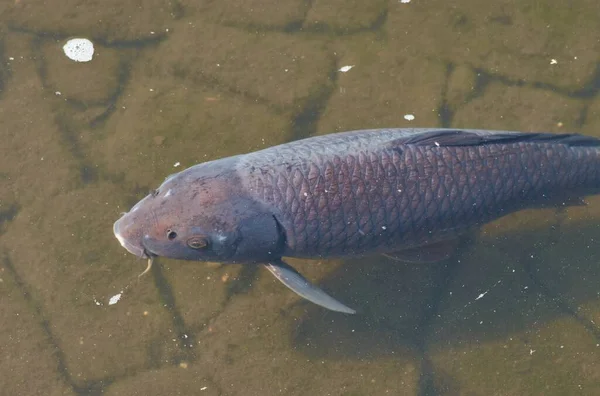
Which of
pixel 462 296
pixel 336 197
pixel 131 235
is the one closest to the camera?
pixel 336 197

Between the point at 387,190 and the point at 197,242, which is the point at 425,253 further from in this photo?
the point at 197,242

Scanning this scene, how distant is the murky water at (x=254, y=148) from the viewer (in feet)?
16.6

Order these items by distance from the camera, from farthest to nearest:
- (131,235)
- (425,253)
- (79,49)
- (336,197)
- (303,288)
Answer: (79,49) → (425,253) → (303,288) → (131,235) → (336,197)

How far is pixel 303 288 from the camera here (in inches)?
167

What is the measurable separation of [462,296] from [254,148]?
7.74ft

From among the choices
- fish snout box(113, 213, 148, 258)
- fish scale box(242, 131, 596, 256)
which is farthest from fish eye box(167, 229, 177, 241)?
fish scale box(242, 131, 596, 256)

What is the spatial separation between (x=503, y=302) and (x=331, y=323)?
5.15 ft

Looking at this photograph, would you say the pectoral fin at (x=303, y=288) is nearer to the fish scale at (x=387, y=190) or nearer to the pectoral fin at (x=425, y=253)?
the fish scale at (x=387, y=190)

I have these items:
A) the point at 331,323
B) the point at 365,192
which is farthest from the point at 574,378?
the point at 365,192

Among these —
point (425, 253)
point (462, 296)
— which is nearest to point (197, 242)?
point (425, 253)

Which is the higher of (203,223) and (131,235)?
(203,223)

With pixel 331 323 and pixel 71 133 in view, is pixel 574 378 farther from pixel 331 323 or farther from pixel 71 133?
pixel 71 133

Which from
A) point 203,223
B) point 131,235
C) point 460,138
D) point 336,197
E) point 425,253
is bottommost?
point 425,253

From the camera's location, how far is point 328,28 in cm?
597
